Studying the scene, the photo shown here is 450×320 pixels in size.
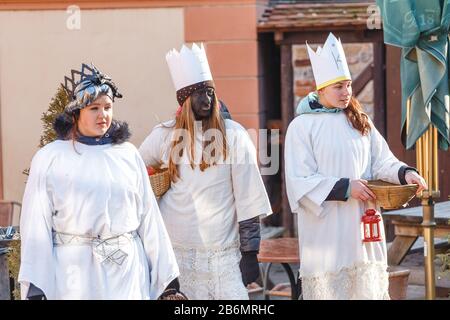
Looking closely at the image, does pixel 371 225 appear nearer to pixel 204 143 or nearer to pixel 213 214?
pixel 213 214

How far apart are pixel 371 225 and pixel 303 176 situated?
0.44 meters

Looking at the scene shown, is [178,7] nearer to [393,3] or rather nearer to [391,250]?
[391,250]

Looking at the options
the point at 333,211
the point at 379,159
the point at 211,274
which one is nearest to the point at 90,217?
the point at 211,274

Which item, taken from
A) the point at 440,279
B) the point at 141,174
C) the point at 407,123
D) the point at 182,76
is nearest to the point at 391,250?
the point at 440,279

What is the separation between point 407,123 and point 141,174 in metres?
1.69

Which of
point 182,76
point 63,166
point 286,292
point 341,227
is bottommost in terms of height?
point 286,292

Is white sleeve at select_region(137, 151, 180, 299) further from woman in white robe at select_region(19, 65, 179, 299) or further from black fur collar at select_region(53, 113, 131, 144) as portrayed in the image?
black fur collar at select_region(53, 113, 131, 144)

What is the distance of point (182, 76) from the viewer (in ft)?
21.8

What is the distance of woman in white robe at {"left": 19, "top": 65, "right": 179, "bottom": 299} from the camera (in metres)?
5.61

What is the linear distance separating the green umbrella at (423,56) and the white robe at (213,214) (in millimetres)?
964

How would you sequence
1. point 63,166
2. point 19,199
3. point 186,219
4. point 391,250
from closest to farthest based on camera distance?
point 63,166
point 186,219
point 391,250
point 19,199

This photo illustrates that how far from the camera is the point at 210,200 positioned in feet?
21.4

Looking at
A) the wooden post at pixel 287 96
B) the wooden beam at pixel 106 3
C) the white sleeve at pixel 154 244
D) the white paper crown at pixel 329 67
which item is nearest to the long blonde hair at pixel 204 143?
the white paper crown at pixel 329 67

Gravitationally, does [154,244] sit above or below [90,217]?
below
